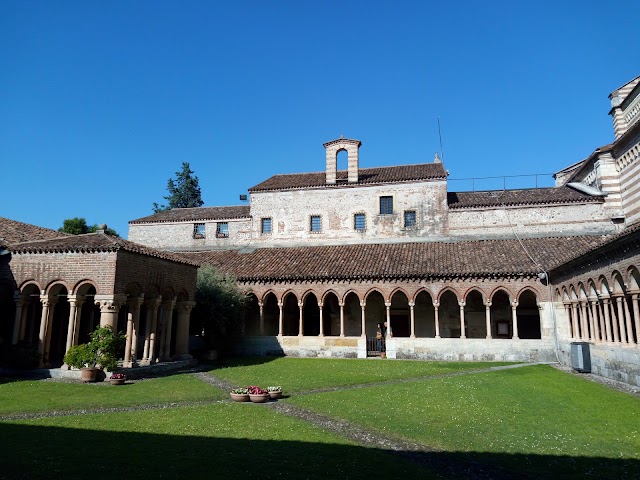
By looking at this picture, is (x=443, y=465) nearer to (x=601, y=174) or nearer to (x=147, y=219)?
(x=601, y=174)

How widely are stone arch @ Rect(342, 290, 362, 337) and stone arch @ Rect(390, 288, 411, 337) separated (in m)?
2.02

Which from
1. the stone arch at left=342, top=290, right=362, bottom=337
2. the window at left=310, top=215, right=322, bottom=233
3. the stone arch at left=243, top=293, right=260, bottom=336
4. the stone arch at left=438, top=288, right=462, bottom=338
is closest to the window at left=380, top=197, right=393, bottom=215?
the window at left=310, top=215, right=322, bottom=233

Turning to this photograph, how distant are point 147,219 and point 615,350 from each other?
1249 inches

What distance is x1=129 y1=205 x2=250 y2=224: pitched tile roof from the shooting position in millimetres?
35234

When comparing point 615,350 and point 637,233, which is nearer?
point 637,233

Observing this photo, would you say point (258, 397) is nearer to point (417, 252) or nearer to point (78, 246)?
point (78, 246)

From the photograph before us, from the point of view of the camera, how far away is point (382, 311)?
29.6m

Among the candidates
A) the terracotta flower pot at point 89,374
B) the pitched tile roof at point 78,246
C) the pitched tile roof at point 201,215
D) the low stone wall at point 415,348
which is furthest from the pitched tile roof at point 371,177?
the terracotta flower pot at point 89,374

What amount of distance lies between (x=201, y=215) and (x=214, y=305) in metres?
13.2

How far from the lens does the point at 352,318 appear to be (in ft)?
98.3

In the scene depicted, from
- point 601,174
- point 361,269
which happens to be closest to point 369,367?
point 361,269

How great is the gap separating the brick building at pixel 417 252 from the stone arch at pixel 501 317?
6cm

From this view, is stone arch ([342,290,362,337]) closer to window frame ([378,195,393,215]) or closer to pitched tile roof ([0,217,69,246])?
window frame ([378,195,393,215])

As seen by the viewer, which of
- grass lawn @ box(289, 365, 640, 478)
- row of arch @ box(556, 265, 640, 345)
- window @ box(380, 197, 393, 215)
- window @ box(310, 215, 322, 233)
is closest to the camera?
grass lawn @ box(289, 365, 640, 478)
